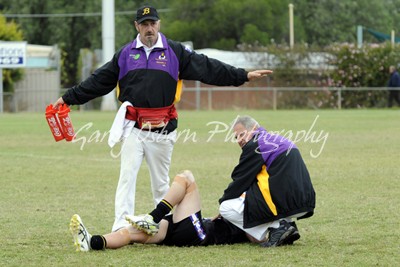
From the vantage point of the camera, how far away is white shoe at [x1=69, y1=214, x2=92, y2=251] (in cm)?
779

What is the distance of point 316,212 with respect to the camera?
34.8 ft

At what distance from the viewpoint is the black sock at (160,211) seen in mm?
8211

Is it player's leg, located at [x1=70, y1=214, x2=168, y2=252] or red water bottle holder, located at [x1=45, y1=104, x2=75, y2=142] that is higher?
red water bottle holder, located at [x1=45, y1=104, x2=75, y2=142]

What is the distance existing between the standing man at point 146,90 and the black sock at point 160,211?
454 mm

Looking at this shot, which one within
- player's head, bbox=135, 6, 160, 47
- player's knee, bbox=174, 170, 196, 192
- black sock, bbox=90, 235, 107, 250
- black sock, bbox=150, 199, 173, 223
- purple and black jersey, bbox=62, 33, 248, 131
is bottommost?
black sock, bbox=90, 235, 107, 250

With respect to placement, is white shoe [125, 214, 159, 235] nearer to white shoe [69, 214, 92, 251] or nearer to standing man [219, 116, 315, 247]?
white shoe [69, 214, 92, 251]

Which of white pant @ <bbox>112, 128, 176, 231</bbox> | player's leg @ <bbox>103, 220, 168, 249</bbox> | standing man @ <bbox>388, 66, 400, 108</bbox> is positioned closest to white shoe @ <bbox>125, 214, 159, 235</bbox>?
player's leg @ <bbox>103, 220, 168, 249</bbox>

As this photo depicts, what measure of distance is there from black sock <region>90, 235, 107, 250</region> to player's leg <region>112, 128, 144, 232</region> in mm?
530

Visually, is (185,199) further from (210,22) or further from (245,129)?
(210,22)

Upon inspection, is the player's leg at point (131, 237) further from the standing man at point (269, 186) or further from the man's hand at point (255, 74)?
the man's hand at point (255, 74)

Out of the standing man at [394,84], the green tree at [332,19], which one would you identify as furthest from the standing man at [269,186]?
the green tree at [332,19]

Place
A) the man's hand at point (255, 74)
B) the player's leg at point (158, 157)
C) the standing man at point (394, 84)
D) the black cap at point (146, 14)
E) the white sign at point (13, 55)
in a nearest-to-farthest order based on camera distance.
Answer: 1. the black cap at point (146, 14)
2. the player's leg at point (158, 157)
3. the man's hand at point (255, 74)
4. the standing man at point (394, 84)
5. the white sign at point (13, 55)

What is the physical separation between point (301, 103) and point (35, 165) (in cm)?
2708

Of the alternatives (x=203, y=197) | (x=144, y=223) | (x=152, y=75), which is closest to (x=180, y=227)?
(x=144, y=223)
